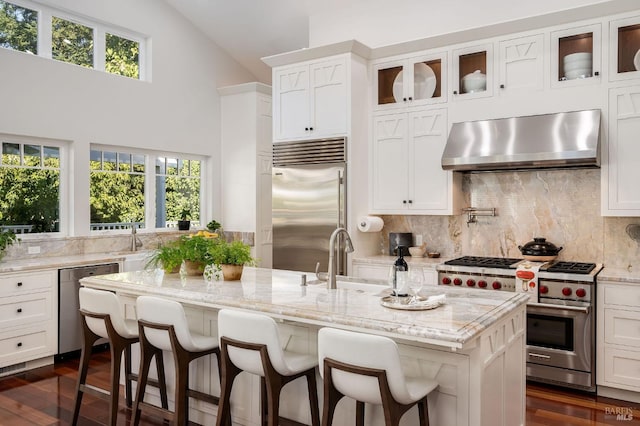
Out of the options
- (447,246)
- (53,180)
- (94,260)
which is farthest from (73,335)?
(447,246)

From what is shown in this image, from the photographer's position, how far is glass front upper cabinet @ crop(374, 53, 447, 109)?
16.4ft

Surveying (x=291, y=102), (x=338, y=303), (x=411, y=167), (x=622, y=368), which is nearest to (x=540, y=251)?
(x=622, y=368)

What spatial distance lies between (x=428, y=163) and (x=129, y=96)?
11.8 feet

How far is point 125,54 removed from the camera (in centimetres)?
615

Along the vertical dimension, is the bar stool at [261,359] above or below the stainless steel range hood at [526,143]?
below

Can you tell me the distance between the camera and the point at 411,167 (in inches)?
200

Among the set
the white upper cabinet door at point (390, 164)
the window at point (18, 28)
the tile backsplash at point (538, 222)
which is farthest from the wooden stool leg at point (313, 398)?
the window at point (18, 28)

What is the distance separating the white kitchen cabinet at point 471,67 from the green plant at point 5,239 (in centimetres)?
432

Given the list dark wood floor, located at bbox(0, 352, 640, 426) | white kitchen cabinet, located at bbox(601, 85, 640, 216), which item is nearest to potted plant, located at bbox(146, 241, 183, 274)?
dark wood floor, located at bbox(0, 352, 640, 426)

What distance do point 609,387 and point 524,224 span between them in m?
1.57

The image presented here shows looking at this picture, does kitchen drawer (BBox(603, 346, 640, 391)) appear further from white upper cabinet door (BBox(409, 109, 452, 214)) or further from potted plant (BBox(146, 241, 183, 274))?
potted plant (BBox(146, 241, 183, 274))

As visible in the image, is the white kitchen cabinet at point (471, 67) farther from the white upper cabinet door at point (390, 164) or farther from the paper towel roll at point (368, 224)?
the paper towel roll at point (368, 224)

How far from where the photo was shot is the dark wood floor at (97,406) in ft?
11.3

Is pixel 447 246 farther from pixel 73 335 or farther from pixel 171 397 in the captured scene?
pixel 73 335
